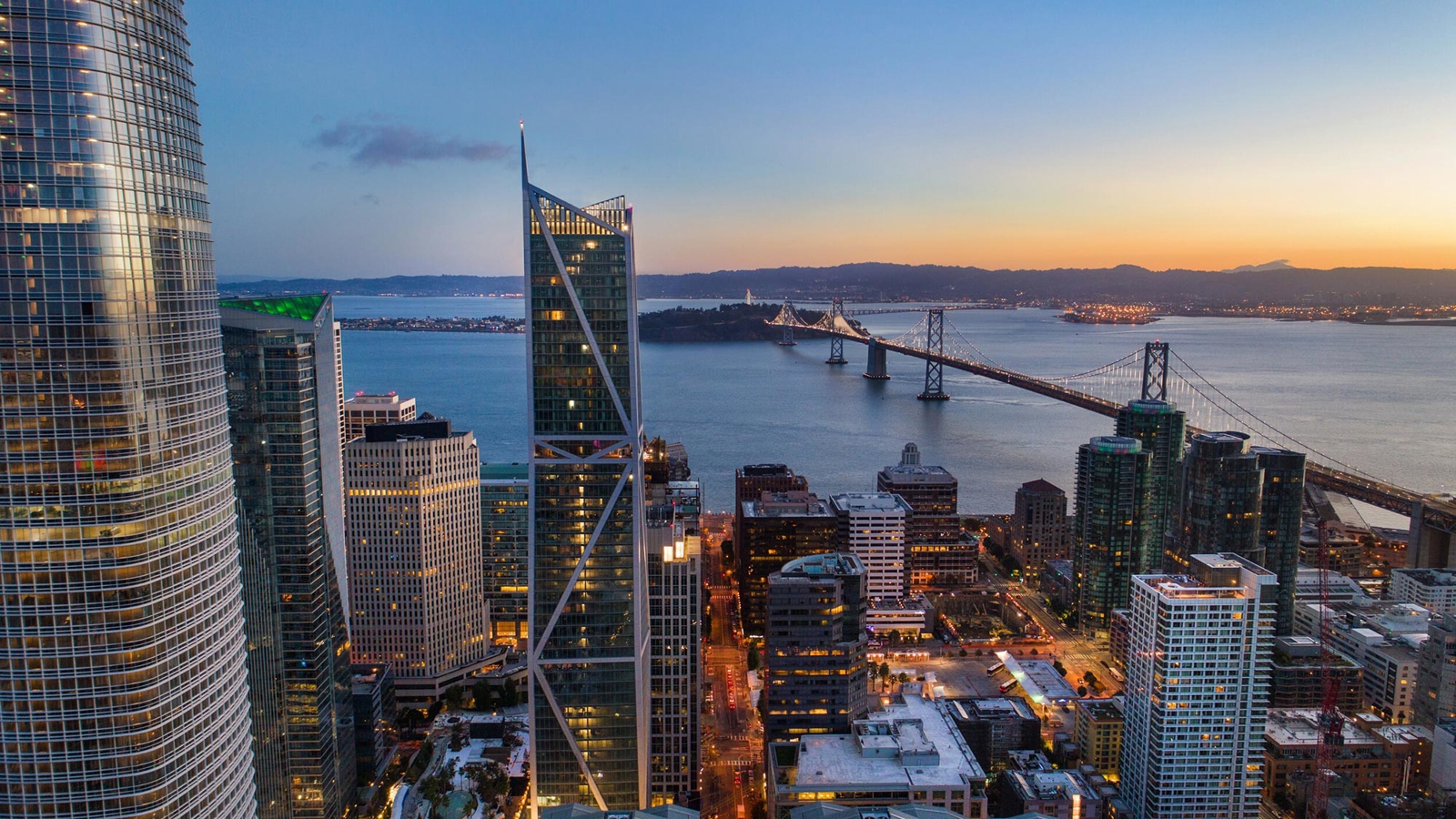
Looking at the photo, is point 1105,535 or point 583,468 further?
point 1105,535

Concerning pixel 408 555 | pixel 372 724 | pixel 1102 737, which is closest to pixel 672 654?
pixel 372 724

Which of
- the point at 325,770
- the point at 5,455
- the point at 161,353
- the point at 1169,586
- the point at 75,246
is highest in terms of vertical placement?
the point at 75,246

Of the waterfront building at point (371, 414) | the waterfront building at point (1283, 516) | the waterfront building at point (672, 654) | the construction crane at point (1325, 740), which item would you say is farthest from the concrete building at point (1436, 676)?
the waterfront building at point (371, 414)

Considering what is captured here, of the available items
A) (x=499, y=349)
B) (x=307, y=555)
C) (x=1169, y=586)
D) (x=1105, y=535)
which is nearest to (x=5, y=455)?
(x=307, y=555)

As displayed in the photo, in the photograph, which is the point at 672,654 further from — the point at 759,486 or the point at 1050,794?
the point at 759,486

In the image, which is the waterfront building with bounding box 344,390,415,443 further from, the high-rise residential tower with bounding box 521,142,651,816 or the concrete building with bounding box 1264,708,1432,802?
the concrete building with bounding box 1264,708,1432,802

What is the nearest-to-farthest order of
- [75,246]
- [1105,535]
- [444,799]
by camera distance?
[75,246] → [444,799] → [1105,535]

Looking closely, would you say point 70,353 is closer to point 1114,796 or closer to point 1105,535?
point 1114,796

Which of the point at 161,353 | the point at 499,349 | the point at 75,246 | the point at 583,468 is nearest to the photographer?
the point at 75,246
